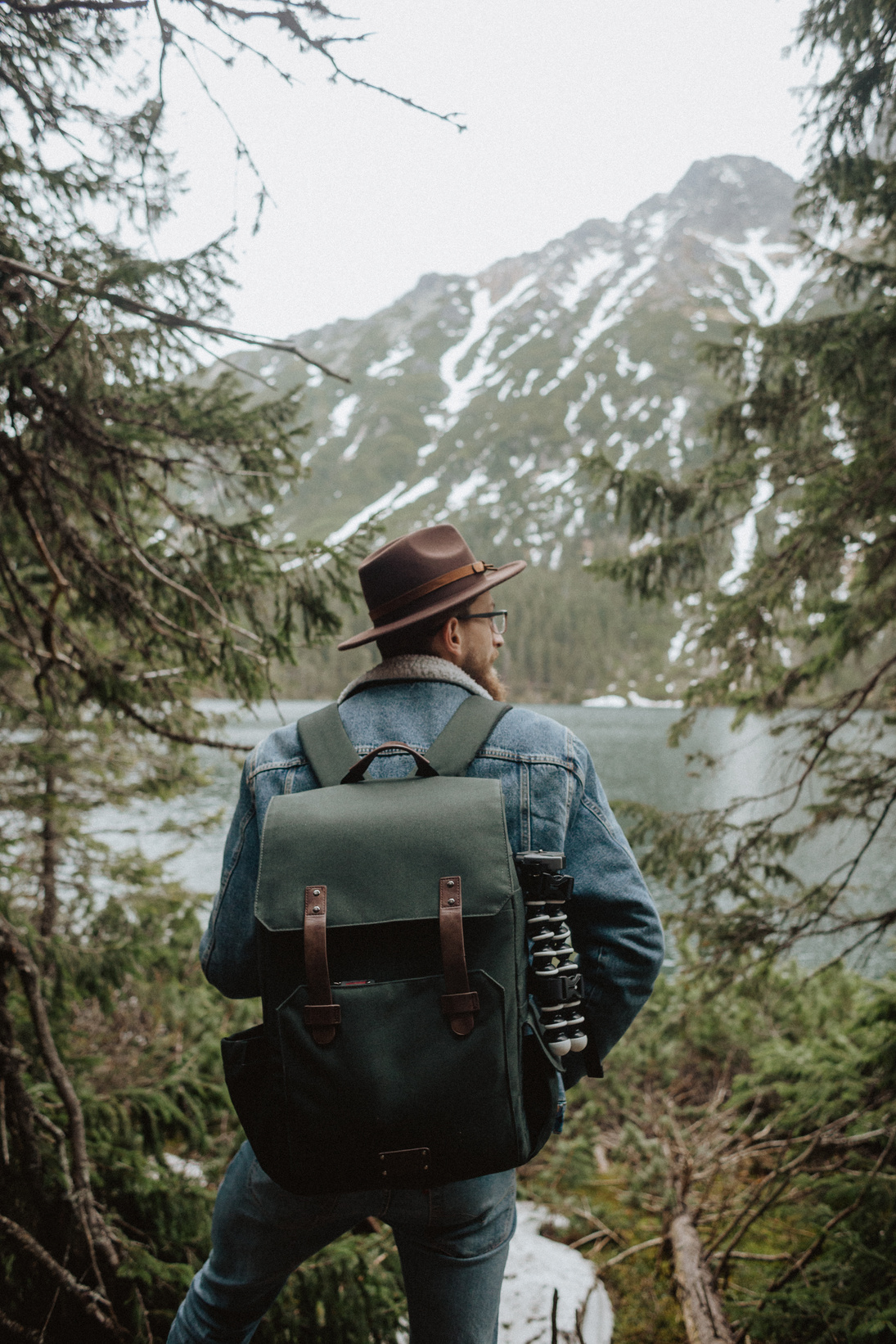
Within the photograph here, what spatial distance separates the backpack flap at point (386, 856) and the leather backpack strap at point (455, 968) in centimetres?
2

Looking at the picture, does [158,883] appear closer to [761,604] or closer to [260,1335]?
[260,1335]

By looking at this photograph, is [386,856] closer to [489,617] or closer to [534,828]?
[534,828]

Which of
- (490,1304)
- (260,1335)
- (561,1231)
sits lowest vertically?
(561,1231)

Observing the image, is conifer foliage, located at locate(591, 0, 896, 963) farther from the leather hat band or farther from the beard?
the leather hat band

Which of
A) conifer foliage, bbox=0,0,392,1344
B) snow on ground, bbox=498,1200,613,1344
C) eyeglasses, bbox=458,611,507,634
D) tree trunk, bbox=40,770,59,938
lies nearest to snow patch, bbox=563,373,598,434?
tree trunk, bbox=40,770,59,938

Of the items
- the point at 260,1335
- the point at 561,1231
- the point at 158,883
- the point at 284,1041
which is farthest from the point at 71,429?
the point at 158,883

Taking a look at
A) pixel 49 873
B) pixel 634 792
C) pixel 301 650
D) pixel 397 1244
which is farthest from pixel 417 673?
pixel 634 792

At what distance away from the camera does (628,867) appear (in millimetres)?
1413

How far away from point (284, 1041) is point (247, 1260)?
690 millimetres

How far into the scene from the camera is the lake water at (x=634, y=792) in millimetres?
8758

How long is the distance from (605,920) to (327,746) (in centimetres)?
63

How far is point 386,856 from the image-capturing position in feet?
3.85

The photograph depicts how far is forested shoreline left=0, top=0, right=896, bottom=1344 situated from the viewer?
242 cm

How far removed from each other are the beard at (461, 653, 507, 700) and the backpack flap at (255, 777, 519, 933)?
1.33ft
